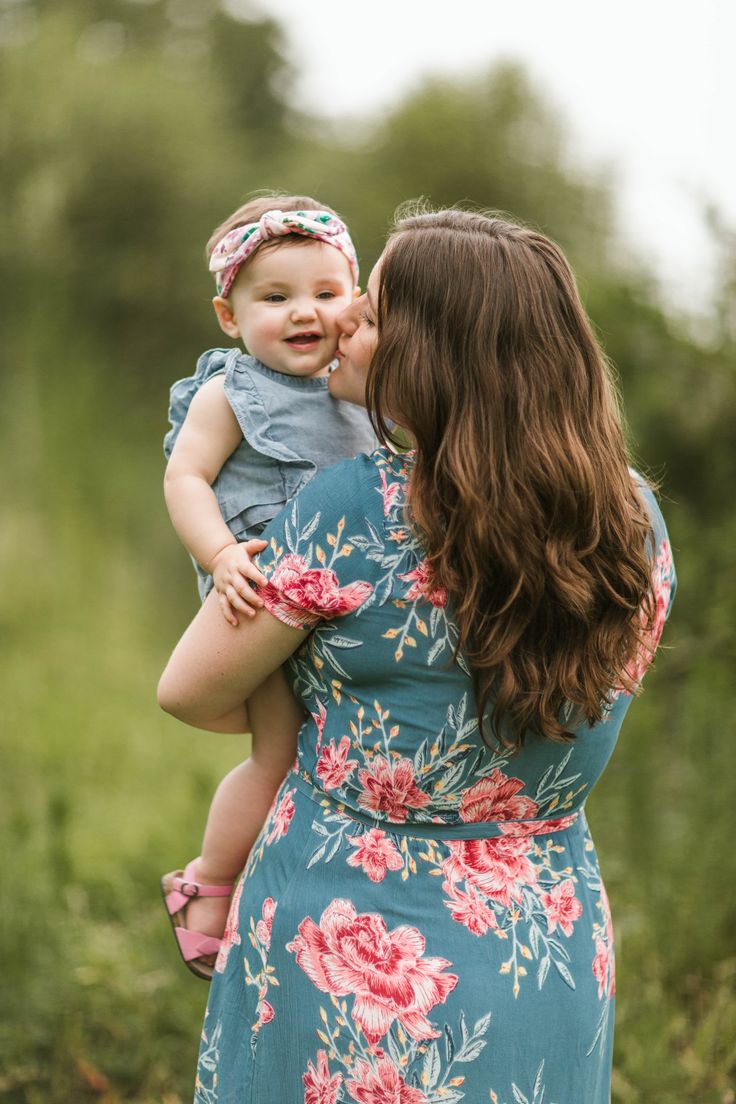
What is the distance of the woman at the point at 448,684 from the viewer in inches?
55.8

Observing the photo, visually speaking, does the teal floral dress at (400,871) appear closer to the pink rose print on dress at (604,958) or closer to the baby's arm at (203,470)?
the pink rose print on dress at (604,958)

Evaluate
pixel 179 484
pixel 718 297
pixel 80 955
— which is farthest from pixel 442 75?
pixel 179 484

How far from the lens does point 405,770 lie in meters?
1.50

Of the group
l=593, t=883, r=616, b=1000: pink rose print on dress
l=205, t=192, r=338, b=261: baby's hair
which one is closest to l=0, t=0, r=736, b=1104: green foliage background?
l=205, t=192, r=338, b=261: baby's hair

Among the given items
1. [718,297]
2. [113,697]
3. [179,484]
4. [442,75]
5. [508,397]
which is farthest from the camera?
[442,75]

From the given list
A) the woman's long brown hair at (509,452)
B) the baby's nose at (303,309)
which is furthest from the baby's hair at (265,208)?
the woman's long brown hair at (509,452)

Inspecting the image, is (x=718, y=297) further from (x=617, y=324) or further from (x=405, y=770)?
(x=405, y=770)

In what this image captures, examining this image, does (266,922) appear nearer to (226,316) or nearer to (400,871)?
(400,871)

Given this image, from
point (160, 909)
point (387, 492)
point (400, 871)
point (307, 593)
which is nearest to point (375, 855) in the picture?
point (400, 871)

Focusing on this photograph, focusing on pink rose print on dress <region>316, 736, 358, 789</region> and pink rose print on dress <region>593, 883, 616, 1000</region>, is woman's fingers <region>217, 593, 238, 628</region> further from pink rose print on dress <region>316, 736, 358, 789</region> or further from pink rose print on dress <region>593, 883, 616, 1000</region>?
pink rose print on dress <region>593, 883, 616, 1000</region>

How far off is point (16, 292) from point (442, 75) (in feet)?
14.5

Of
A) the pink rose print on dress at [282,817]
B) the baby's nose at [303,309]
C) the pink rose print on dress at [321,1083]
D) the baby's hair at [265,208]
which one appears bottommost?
the pink rose print on dress at [321,1083]

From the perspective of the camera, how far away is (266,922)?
62.8 inches

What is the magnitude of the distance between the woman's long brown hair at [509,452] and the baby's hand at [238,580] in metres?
0.23
